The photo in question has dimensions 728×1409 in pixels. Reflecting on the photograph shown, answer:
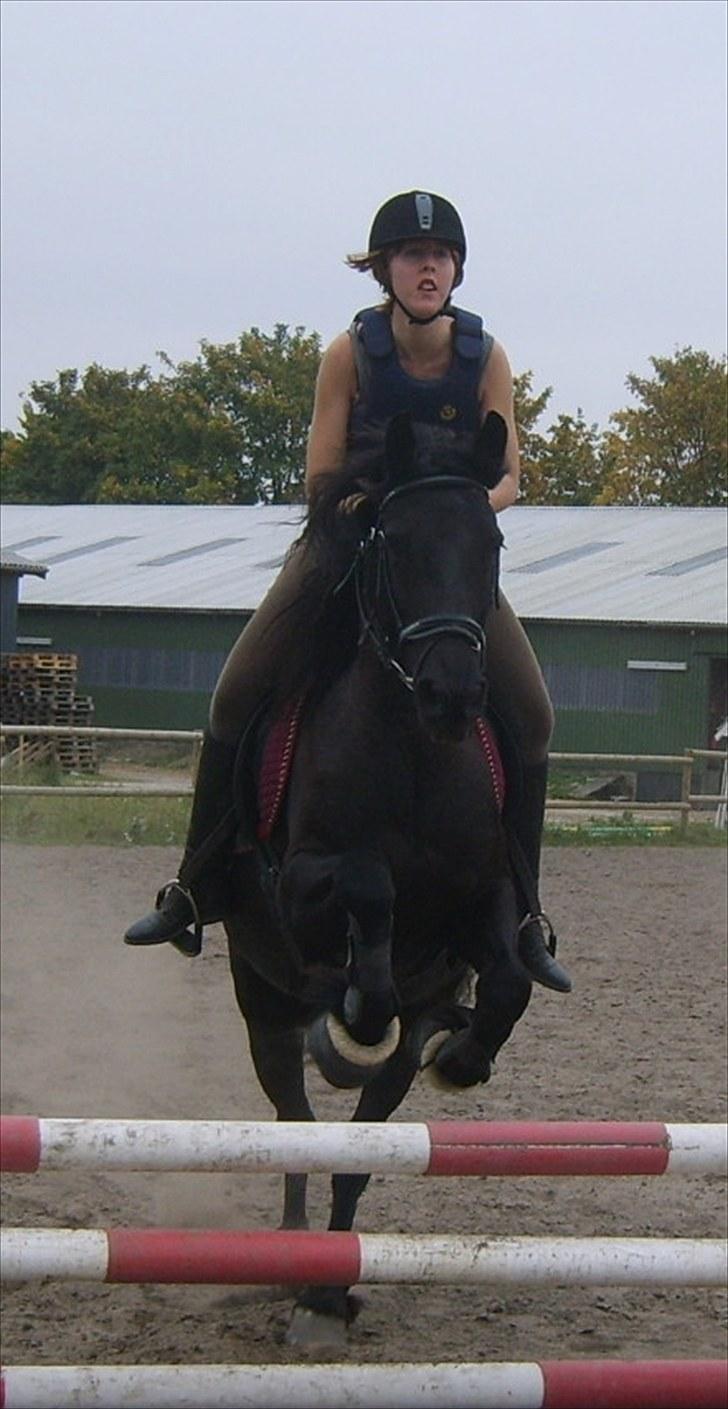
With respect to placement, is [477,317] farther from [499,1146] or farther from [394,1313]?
[394,1313]

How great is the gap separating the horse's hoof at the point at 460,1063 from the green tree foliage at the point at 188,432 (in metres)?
47.3

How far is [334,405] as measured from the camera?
5305 mm

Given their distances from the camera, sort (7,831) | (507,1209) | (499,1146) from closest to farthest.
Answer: (499,1146), (507,1209), (7,831)

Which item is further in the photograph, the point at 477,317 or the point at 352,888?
the point at 477,317

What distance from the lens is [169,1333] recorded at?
5613mm

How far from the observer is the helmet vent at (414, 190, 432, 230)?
509 cm

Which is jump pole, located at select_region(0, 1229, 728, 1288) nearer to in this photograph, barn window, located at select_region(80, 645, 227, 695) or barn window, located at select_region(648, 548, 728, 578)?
barn window, located at select_region(648, 548, 728, 578)

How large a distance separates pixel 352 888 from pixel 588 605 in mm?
26727

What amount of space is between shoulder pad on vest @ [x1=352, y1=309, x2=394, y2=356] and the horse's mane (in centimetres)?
22

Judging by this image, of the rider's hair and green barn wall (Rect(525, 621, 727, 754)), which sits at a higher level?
the rider's hair

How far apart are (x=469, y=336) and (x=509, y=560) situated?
98.9 ft

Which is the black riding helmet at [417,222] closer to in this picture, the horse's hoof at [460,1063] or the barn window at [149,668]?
Result: the horse's hoof at [460,1063]

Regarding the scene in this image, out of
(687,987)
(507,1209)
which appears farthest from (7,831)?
(507,1209)

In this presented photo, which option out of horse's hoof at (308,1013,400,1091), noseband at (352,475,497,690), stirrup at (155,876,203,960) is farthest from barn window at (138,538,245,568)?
noseband at (352,475,497,690)
